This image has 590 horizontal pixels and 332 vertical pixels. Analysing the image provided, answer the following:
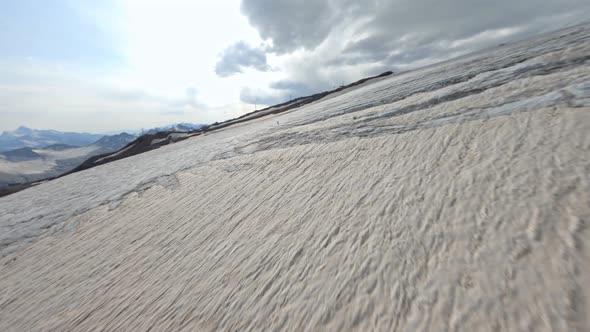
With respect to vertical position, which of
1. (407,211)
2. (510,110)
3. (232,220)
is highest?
(510,110)

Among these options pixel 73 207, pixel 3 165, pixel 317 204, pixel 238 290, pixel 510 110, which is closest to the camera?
pixel 238 290

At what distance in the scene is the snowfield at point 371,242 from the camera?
55.4 inches

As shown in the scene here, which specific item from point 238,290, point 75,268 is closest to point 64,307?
point 75,268

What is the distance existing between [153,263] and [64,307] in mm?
936

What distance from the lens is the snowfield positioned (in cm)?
141

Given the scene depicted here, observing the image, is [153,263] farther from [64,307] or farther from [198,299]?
[198,299]

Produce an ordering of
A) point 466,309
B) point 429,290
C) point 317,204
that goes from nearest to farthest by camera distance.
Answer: point 466,309
point 429,290
point 317,204

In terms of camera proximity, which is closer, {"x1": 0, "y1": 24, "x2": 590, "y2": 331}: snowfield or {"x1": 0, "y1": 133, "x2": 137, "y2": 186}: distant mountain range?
{"x1": 0, "y1": 24, "x2": 590, "y2": 331}: snowfield

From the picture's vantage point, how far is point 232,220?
10.8 ft

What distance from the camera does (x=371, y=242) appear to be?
2.02 metres

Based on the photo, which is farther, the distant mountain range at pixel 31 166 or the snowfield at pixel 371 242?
the distant mountain range at pixel 31 166

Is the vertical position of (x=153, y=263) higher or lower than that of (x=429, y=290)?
lower

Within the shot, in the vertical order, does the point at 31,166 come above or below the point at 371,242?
below

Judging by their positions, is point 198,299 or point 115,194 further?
point 115,194
